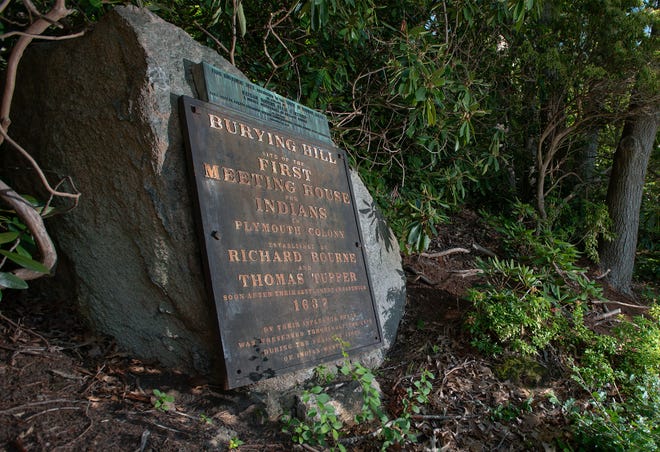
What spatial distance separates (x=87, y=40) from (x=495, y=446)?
301 centimetres

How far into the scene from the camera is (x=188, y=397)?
199cm

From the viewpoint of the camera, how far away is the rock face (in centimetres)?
207

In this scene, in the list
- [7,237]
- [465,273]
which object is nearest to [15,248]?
[7,237]

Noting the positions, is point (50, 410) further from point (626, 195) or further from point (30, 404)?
point (626, 195)

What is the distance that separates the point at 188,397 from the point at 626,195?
5.55m

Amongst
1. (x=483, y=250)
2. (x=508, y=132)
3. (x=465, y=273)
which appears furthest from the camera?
(x=508, y=132)

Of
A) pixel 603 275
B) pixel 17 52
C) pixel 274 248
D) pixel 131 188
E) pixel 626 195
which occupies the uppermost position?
pixel 17 52

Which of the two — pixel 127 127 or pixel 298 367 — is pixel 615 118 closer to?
pixel 298 367

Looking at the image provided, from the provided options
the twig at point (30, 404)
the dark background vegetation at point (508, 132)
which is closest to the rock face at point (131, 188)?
the dark background vegetation at point (508, 132)

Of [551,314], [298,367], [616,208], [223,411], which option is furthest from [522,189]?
[223,411]

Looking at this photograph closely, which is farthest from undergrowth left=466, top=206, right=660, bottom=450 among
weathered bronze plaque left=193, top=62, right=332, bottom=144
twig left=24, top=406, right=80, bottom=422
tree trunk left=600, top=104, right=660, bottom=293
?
twig left=24, top=406, right=80, bottom=422

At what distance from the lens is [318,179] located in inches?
109

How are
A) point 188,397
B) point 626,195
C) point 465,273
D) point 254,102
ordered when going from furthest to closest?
point 626,195 → point 465,273 → point 254,102 → point 188,397

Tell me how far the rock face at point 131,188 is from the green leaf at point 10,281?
311 mm
